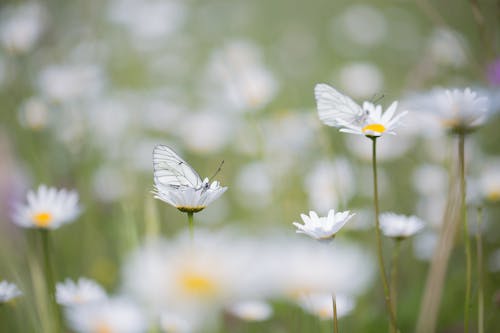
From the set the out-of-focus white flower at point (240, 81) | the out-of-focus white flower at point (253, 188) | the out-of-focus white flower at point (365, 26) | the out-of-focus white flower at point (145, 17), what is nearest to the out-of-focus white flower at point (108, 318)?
the out-of-focus white flower at point (253, 188)

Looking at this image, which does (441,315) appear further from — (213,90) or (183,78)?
(183,78)

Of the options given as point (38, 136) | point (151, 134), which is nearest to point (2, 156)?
point (38, 136)

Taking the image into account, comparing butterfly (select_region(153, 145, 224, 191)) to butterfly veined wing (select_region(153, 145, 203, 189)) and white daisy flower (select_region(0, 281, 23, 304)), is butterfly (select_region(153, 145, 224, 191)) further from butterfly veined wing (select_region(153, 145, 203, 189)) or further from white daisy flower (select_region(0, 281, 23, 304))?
white daisy flower (select_region(0, 281, 23, 304))

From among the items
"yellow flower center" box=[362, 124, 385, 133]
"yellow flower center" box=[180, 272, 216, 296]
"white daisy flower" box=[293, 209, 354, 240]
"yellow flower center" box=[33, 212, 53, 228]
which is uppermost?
"yellow flower center" box=[362, 124, 385, 133]

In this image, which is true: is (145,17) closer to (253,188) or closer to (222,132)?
(222,132)

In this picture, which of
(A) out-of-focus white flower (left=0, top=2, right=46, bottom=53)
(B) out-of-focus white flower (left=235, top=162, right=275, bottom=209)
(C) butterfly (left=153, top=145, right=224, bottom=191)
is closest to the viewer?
(C) butterfly (left=153, top=145, right=224, bottom=191)

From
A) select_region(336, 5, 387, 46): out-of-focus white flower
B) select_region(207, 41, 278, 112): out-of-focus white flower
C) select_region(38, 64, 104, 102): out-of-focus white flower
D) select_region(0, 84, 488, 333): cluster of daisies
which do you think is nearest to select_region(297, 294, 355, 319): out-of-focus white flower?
select_region(0, 84, 488, 333): cluster of daisies
